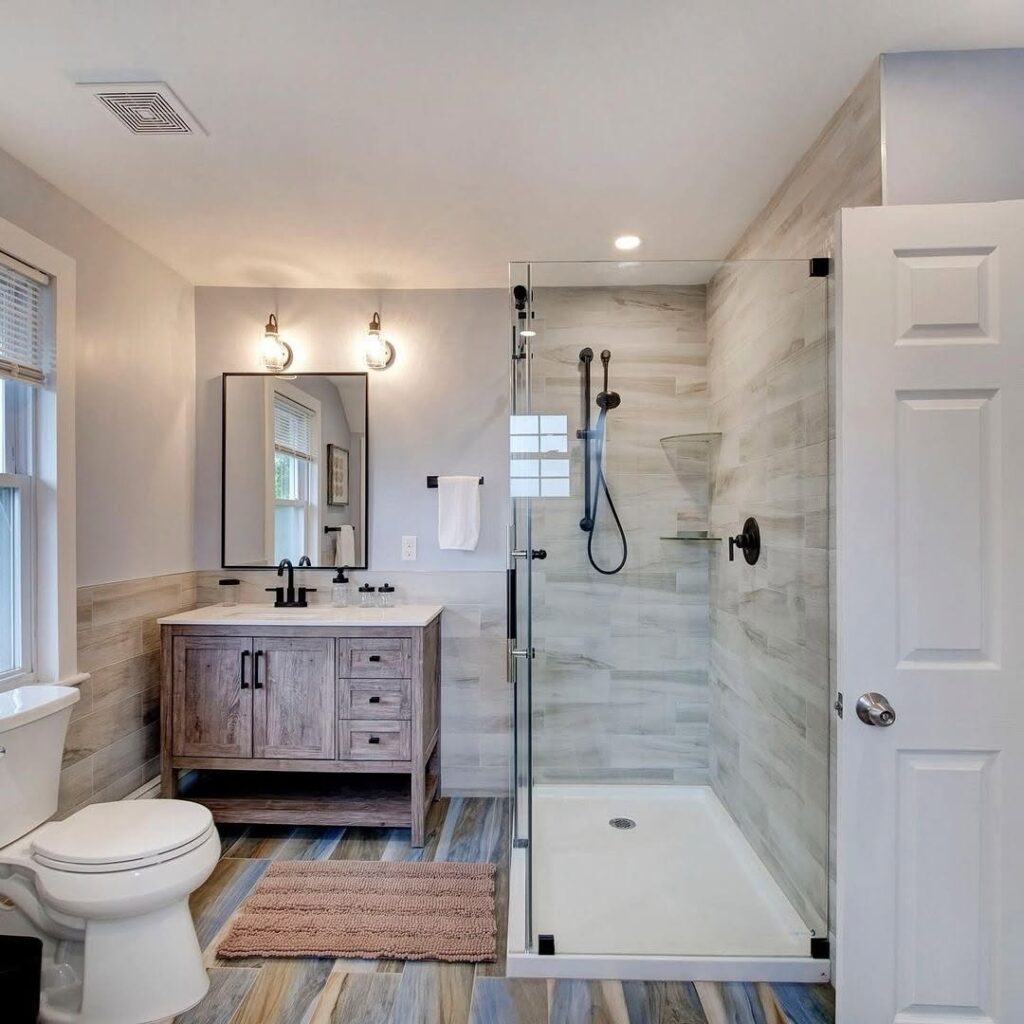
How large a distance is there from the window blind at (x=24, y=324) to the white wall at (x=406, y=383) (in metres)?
0.98

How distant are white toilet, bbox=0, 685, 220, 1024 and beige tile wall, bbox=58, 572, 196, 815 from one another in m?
0.58

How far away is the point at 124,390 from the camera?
265cm

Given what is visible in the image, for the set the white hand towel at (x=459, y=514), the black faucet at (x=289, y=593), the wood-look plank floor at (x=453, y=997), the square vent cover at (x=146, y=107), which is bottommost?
the wood-look plank floor at (x=453, y=997)

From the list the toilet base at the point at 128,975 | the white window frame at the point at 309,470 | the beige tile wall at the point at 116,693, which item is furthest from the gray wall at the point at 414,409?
the toilet base at the point at 128,975

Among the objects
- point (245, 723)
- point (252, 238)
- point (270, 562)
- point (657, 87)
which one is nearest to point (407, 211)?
point (252, 238)

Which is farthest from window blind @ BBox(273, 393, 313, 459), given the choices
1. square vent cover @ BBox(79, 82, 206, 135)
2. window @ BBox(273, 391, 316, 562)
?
square vent cover @ BBox(79, 82, 206, 135)

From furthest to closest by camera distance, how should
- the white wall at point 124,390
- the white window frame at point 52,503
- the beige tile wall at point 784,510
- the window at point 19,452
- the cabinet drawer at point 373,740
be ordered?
the cabinet drawer at point 373,740
the white wall at point 124,390
the white window frame at point 52,503
the window at point 19,452
the beige tile wall at point 784,510

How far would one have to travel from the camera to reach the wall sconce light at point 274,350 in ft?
10.3

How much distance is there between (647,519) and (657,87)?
138 centimetres

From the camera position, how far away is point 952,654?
4.92ft

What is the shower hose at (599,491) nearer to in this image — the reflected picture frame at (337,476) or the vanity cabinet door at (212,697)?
the reflected picture frame at (337,476)

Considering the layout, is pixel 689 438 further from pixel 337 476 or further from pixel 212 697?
pixel 212 697

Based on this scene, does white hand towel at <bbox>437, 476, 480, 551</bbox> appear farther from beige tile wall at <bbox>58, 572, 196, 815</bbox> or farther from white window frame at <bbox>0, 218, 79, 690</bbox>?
white window frame at <bbox>0, 218, 79, 690</bbox>

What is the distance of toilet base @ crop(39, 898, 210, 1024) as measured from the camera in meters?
1.66
